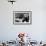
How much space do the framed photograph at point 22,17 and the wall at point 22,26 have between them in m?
0.13

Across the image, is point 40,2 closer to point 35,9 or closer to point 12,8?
point 35,9

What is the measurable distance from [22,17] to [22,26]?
0.38m

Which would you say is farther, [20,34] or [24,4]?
[24,4]

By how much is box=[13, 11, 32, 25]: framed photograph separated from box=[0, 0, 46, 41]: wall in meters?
0.13

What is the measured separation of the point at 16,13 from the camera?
18.5ft

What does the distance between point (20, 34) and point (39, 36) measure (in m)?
2.40

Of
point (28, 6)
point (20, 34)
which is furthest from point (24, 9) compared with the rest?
point (20, 34)

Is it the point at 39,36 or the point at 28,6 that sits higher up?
the point at 28,6

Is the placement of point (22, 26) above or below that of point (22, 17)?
below

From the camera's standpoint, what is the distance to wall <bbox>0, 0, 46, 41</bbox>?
5582 millimetres

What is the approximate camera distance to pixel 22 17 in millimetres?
5625

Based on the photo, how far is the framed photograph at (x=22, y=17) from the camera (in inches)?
221

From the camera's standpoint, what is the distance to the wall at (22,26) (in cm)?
558

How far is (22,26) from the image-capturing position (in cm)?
563
